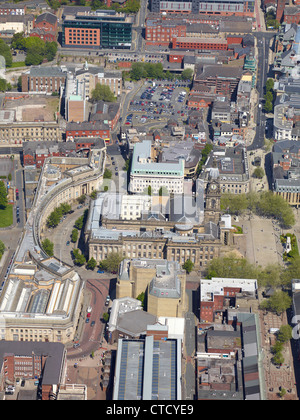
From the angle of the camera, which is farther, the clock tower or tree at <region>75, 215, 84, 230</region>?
tree at <region>75, 215, 84, 230</region>

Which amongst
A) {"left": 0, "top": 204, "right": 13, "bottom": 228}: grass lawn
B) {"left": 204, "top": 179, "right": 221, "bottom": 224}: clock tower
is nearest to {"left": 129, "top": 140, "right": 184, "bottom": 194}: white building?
{"left": 204, "top": 179, "right": 221, "bottom": 224}: clock tower

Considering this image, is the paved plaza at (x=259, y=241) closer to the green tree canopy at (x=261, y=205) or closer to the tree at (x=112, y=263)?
the green tree canopy at (x=261, y=205)

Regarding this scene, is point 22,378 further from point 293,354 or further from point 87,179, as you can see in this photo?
point 87,179

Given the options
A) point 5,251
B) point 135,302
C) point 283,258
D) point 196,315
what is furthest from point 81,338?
point 283,258

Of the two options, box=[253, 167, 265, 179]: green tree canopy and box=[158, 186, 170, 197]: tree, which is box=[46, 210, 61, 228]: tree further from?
box=[253, 167, 265, 179]: green tree canopy

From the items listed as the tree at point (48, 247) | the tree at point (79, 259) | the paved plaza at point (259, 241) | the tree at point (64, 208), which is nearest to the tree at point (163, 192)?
the paved plaza at point (259, 241)
